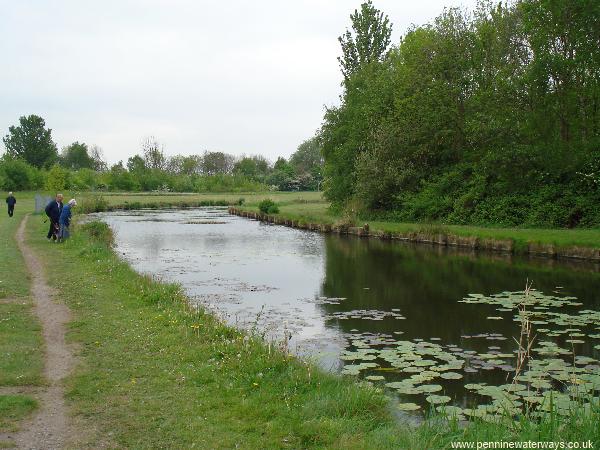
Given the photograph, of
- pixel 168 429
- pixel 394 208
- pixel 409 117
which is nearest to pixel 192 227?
pixel 394 208

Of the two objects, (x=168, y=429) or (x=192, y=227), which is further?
(x=192, y=227)

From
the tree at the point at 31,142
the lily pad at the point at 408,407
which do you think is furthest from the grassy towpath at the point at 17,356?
the tree at the point at 31,142

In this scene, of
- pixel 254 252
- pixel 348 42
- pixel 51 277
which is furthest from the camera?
pixel 348 42

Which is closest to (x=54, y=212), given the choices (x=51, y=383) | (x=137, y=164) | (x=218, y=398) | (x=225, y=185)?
(x=51, y=383)

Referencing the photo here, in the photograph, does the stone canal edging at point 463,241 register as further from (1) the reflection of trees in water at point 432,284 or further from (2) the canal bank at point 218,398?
(2) the canal bank at point 218,398

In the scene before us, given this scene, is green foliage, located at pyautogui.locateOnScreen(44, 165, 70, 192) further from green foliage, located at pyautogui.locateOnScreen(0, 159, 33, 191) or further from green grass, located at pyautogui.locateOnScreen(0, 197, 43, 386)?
green grass, located at pyautogui.locateOnScreen(0, 197, 43, 386)

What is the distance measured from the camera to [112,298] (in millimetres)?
13609

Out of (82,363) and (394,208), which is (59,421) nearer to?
(82,363)

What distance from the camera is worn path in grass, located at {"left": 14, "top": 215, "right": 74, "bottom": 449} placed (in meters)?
5.98

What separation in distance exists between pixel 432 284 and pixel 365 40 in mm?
38148

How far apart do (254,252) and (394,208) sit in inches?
675

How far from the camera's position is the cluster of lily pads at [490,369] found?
781 cm

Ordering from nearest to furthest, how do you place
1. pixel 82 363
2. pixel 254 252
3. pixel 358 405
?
1. pixel 358 405
2. pixel 82 363
3. pixel 254 252

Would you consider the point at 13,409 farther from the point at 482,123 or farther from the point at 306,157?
the point at 306,157
